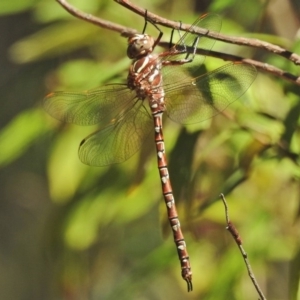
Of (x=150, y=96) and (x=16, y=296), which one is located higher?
(x=150, y=96)

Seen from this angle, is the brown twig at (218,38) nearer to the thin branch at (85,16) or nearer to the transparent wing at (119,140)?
the thin branch at (85,16)

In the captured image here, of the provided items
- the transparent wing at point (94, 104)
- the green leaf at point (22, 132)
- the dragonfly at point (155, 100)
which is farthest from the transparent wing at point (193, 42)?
the green leaf at point (22, 132)

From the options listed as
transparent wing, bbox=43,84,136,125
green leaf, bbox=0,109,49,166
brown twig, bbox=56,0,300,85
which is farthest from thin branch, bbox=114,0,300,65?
green leaf, bbox=0,109,49,166

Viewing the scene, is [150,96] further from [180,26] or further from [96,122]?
[180,26]

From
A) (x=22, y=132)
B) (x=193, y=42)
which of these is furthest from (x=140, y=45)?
(x=22, y=132)

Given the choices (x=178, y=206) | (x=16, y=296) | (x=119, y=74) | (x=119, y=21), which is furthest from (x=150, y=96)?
(x=16, y=296)

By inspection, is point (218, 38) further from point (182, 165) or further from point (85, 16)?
point (182, 165)
